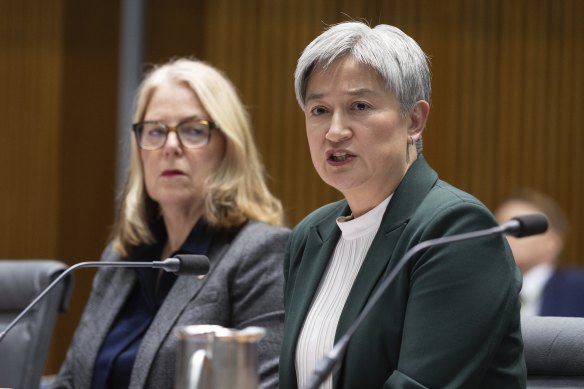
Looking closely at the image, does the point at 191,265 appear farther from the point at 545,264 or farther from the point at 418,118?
the point at 545,264

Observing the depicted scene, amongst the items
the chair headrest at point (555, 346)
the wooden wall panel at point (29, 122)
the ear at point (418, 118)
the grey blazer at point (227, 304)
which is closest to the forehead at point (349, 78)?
the ear at point (418, 118)

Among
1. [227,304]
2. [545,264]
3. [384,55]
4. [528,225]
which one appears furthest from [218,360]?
[545,264]

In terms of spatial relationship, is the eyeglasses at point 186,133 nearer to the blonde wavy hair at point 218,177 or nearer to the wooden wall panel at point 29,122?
the blonde wavy hair at point 218,177

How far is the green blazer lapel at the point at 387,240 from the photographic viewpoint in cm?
224

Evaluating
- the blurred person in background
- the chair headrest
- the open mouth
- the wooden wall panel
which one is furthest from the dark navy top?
the wooden wall panel

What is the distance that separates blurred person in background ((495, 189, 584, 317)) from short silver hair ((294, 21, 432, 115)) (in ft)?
9.31

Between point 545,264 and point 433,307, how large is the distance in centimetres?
419

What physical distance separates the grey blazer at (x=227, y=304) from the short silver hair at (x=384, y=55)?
0.80 metres

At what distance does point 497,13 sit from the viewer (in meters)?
5.95

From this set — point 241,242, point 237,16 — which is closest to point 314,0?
point 237,16

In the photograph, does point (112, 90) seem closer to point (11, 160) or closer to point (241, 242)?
point (11, 160)

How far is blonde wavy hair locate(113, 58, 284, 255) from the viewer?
3.22 meters

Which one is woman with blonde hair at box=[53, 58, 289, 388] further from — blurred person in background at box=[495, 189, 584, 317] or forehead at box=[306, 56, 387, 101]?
blurred person in background at box=[495, 189, 584, 317]

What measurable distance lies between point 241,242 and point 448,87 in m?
3.14
